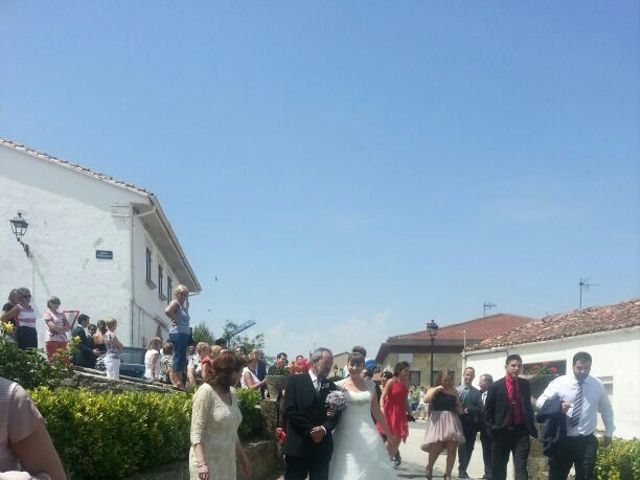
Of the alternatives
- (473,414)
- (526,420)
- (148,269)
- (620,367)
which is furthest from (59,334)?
(620,367)

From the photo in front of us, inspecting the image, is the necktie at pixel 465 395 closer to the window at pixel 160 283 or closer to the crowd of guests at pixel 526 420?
the crowd of guests at pixel 526 420

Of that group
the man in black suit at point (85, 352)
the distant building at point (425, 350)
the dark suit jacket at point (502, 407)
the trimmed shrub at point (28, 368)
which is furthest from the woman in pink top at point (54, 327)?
the distant building at point (425, 350)

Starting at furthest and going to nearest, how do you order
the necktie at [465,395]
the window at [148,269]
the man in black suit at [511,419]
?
the window at [148,269], the necktie at [465,395], the man in black suit at [511,419]

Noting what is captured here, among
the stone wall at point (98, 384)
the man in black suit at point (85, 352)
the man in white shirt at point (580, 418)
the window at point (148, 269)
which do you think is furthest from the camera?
the window at point (148, 269)

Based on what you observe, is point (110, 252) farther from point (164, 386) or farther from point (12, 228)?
point (164, 386)

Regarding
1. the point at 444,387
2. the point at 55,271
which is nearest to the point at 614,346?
the point at 444,387

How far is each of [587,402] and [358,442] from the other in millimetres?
2781

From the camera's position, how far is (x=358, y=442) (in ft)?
24.3

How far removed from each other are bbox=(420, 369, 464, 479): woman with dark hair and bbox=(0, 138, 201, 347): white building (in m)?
12.2

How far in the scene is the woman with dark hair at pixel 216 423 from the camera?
561 cm

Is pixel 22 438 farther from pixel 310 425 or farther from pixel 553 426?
pixel 553 426

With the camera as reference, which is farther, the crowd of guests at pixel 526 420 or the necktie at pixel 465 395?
the necktie at pixel 465 395

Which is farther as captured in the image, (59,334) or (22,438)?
(59,334)

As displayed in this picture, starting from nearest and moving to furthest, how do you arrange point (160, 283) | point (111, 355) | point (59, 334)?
point (59, 334), point (111, 355), point (160, 283)
